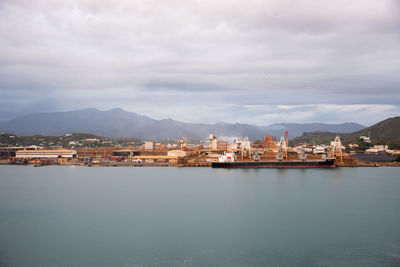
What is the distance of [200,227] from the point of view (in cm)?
1137

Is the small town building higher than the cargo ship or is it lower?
higher

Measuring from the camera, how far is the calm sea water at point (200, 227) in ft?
28.5

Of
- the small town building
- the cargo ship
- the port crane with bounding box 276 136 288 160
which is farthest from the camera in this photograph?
the small town building

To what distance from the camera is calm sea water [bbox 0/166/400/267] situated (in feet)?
28.5

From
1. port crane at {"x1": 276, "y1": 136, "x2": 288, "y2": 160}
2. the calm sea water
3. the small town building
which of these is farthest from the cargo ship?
the small town building

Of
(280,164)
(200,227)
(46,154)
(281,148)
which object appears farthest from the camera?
(46,154)

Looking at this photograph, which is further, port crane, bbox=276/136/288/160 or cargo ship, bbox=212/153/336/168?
port crane, bbox=276/136/288/160

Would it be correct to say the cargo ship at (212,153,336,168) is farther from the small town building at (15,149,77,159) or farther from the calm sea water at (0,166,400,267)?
the small town building at (15,149,77,159)

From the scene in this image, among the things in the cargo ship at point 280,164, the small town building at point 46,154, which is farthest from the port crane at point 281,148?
the small town building at point 46,154

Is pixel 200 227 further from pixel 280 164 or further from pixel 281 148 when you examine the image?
pixel 281 148

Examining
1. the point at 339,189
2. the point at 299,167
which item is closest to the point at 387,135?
the point at 299,167

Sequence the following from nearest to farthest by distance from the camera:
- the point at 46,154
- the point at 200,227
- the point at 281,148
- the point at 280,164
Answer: the point at 200,227 < the point at 280,164 < the point at 281,148 < the point at 46,154

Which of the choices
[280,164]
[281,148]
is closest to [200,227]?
[280,164]

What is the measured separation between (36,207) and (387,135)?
71.2m
